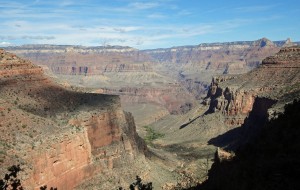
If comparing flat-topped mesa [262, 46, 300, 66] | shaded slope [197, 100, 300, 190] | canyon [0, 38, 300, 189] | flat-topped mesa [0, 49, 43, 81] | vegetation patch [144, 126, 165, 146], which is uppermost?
flat-topped mesa [262, 46, 300, 66]

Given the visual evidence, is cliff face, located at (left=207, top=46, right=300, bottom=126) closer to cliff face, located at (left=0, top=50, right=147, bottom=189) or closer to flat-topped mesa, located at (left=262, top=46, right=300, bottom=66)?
flat-topped mesa, located at (left=262, top=46, right=300, bottom=66)

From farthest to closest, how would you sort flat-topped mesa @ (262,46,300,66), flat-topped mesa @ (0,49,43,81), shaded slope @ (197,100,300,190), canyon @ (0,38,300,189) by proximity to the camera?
flat-topped mesa @ (262,46,300,66) < flat-topped mesa @ (0,49,43,81) < canyon @ (0,38,300,189) < shaded slope @ (197,100,300,190)

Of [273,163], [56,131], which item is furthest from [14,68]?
[273,163]

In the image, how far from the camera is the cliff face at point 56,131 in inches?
1740

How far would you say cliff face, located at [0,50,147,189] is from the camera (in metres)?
44.2

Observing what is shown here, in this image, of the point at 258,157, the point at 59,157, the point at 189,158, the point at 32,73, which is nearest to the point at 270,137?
the point at 258,157

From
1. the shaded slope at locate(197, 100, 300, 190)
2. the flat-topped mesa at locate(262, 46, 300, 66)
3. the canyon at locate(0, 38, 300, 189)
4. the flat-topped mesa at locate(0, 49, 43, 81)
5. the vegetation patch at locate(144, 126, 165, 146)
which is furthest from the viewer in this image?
the vegetation patch at locate(144, 126, 165, 146)

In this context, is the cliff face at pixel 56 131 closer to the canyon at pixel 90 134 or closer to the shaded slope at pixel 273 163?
the canyon at pixel 90 134

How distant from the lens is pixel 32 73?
65688 mm

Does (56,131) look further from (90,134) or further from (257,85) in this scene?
(257,85)

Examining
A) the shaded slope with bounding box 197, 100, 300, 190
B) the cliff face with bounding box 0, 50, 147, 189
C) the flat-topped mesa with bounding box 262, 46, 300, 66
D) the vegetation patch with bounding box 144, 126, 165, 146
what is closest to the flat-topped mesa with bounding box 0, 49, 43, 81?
the cliff face with bounding box 0, 50, 147, 189

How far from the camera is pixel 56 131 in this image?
→ 4950 centimetres

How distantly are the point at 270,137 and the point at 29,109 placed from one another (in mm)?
30805

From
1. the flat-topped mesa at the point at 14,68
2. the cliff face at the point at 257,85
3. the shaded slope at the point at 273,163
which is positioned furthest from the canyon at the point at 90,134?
the shaded slope at the point at 273,163
